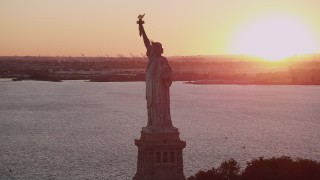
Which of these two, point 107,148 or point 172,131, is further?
point 107,148

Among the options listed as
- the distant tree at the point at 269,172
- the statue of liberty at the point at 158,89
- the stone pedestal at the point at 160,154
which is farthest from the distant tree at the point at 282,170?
the statue of liberty at the point at 158,89

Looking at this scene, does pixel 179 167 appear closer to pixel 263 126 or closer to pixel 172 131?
pixel 172 131

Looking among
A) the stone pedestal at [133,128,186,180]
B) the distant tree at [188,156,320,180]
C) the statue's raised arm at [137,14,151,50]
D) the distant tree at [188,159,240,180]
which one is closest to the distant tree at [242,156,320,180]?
the distant tree at [188,156,320,180]

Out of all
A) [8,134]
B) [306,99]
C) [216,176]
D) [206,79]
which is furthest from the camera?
[206,79]

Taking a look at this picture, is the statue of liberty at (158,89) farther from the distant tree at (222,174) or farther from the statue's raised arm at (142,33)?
the distant tree at (222,174)

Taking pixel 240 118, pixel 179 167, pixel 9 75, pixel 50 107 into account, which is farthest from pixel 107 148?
pixel 9 75

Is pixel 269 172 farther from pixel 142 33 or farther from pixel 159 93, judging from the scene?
pixel 142 33
